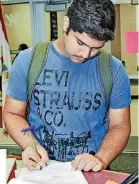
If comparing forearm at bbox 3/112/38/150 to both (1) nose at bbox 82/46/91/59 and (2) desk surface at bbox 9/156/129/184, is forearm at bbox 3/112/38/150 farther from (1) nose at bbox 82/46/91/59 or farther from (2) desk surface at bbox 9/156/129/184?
(1) nose at bbox 82/46/91/59

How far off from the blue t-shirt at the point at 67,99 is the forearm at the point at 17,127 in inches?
2.7

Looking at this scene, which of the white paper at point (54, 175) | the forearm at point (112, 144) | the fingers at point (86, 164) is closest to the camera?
the white paper at point (54, 175)

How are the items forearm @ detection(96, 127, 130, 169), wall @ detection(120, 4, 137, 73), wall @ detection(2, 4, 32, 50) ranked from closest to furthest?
forearm @ detection(96, 127, 130, 169)
wall @ detection(120, 4, 137, 73)
wall @ detection(2, 4, 32, 50)

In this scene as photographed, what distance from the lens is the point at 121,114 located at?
1710 millimetres

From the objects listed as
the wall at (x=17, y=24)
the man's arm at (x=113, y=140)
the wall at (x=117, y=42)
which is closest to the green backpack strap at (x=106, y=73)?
the man's arm at (x=113, y=140)

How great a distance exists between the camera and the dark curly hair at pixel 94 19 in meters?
1.43

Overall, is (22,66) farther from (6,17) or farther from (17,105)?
(6,17)

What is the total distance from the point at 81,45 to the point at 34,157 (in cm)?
52

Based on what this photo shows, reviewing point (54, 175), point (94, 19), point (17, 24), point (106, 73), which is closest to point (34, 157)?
point (54, 175)

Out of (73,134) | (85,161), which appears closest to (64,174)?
(85,161)

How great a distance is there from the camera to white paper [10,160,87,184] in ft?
4.56

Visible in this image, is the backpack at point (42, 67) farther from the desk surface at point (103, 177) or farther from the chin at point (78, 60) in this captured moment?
the desk surface at point (103, 177)

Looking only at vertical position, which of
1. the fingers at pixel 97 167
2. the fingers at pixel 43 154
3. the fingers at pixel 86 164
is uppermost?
the fingers at pixel 43 154

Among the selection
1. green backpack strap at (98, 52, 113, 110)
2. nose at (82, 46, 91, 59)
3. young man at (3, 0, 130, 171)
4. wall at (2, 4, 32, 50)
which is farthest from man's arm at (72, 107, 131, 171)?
wall at (2, 4, 32, 50)
